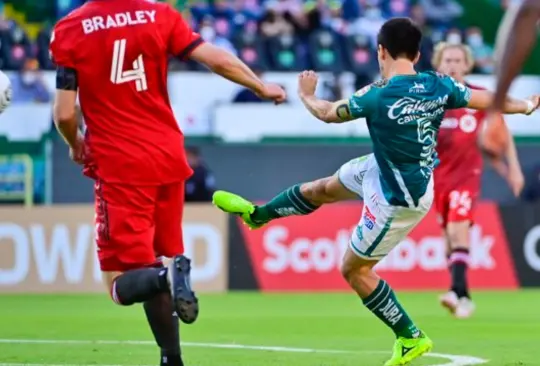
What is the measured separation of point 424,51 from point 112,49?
17274 mm

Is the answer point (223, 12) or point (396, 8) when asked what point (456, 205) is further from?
point (396, 8)

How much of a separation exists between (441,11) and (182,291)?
20.3m

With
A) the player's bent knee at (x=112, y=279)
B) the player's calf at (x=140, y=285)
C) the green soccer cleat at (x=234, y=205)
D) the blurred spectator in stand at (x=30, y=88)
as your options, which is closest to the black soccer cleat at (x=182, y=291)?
the player's calf at (x=140, y=285)

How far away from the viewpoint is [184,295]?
21.4 feet

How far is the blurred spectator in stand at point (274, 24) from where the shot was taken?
76.8 ft

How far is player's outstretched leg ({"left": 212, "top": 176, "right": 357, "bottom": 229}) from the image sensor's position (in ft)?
30.3

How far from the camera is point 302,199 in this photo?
9359 mm

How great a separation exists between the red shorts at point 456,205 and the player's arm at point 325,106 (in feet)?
16.4

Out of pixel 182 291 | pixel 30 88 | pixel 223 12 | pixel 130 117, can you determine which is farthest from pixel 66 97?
pixel 223 12

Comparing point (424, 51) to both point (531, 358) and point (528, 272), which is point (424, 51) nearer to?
point (528, 272)

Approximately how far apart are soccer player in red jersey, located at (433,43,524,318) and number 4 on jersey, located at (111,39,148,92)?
19.5ft

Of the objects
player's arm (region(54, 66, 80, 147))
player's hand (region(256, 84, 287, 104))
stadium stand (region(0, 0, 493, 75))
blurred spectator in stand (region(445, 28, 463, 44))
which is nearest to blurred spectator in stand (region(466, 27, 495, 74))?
stadium stand (region(0, 0, 493, 75))

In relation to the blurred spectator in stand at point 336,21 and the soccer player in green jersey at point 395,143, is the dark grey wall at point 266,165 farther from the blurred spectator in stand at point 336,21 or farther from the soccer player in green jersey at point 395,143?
the soccer player in green jersey at point 395,143

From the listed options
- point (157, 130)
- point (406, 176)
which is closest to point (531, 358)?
point (406, 176)
